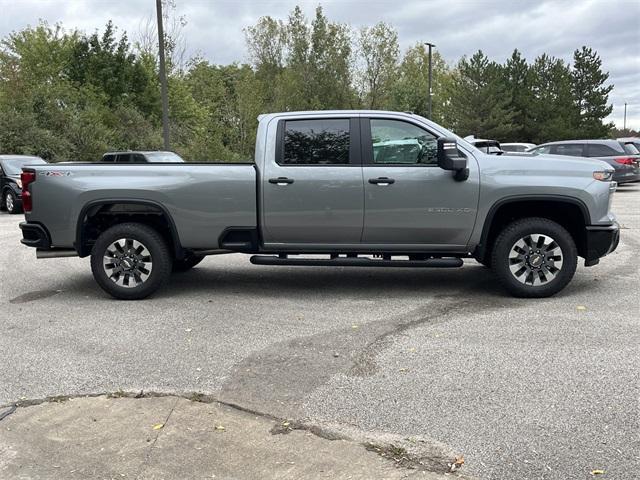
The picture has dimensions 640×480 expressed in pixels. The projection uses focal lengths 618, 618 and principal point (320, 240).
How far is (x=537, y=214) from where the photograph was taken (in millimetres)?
6555

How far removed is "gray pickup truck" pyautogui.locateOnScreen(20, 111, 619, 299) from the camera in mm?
6246

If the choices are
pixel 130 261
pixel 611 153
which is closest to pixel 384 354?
pixel 130 261

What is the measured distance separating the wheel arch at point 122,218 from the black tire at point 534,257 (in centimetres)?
338

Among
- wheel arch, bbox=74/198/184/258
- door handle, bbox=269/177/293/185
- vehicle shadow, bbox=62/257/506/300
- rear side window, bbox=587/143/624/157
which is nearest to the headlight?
vehicle shadow, bbox=62/257/506/300

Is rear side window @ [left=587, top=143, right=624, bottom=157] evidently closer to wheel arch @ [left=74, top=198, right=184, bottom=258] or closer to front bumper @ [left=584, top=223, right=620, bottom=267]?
front bumper @ [left=584, top=223, right=620, bottom=267]

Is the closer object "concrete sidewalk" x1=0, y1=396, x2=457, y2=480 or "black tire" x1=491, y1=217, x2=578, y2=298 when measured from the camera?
"concrete sidewalk" x1=0, y1=396, x2=457, y2=480

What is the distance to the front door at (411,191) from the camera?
6.23 m

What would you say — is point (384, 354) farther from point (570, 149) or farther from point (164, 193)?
point (570, 149)

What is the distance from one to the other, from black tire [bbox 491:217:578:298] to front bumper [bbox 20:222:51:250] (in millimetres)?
4717

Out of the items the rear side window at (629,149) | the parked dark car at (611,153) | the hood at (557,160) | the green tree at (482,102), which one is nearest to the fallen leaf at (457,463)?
the hood at (557,160)

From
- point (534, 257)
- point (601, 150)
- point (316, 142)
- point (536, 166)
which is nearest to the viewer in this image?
point (536, 166)

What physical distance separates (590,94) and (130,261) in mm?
50440

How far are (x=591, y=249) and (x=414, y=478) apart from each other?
4.18 meters

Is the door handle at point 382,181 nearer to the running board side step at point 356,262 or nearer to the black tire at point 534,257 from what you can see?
the running board side step at point 356,262
